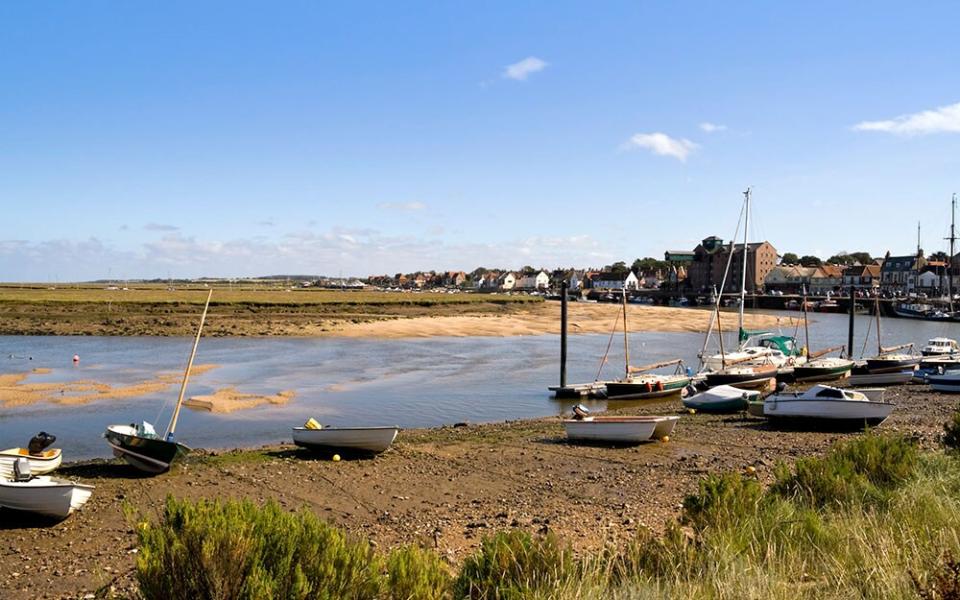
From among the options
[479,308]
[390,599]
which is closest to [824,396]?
[390,599]

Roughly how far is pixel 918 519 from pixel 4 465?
50.6ft

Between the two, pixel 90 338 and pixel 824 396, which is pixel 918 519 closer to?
pixel 824 396

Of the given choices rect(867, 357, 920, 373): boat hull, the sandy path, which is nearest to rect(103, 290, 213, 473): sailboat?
rect(867, 357, 920, 373): boat hull

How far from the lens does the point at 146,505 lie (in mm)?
14625

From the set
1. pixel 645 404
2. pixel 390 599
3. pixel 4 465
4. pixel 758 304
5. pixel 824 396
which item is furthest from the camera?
pixel 758 304

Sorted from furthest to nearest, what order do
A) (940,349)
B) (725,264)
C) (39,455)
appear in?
(725,264) → (940,349) → (39,455)

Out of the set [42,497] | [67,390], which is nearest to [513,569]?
[42,497]

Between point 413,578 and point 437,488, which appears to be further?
point 437,488

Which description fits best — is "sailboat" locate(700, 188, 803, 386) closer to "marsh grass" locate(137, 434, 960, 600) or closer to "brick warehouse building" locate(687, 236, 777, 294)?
"marsh grass" locate(137, 434, 960, 600)

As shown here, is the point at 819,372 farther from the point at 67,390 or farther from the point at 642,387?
the point at 67,390

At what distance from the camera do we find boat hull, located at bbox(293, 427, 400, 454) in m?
19.0

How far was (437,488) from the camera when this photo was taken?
16.3 m

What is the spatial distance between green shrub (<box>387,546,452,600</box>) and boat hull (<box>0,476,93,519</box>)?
30.9ft

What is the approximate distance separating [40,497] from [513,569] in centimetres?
1008
